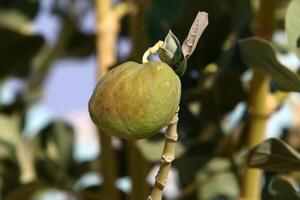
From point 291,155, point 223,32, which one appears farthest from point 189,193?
point 291,155

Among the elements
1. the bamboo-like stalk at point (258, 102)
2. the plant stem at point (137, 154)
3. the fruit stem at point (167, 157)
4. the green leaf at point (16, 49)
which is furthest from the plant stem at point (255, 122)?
the green leaf at point (16, 49)

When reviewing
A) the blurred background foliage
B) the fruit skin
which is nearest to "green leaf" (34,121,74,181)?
the blurred background foliage

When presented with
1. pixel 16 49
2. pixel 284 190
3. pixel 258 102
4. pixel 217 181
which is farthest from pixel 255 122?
pixel 16 49

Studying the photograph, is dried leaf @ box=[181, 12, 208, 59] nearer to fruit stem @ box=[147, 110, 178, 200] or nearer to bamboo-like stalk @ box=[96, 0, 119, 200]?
fruit stem @ box=[147, 110, 178, 200]

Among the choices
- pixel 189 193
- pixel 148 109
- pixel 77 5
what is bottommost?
pixel 189 193

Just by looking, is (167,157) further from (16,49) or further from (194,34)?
(16,49)

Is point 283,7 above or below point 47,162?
above

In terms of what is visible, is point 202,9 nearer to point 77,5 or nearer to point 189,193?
point 189,193

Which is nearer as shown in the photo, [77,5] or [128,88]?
[128,88]
